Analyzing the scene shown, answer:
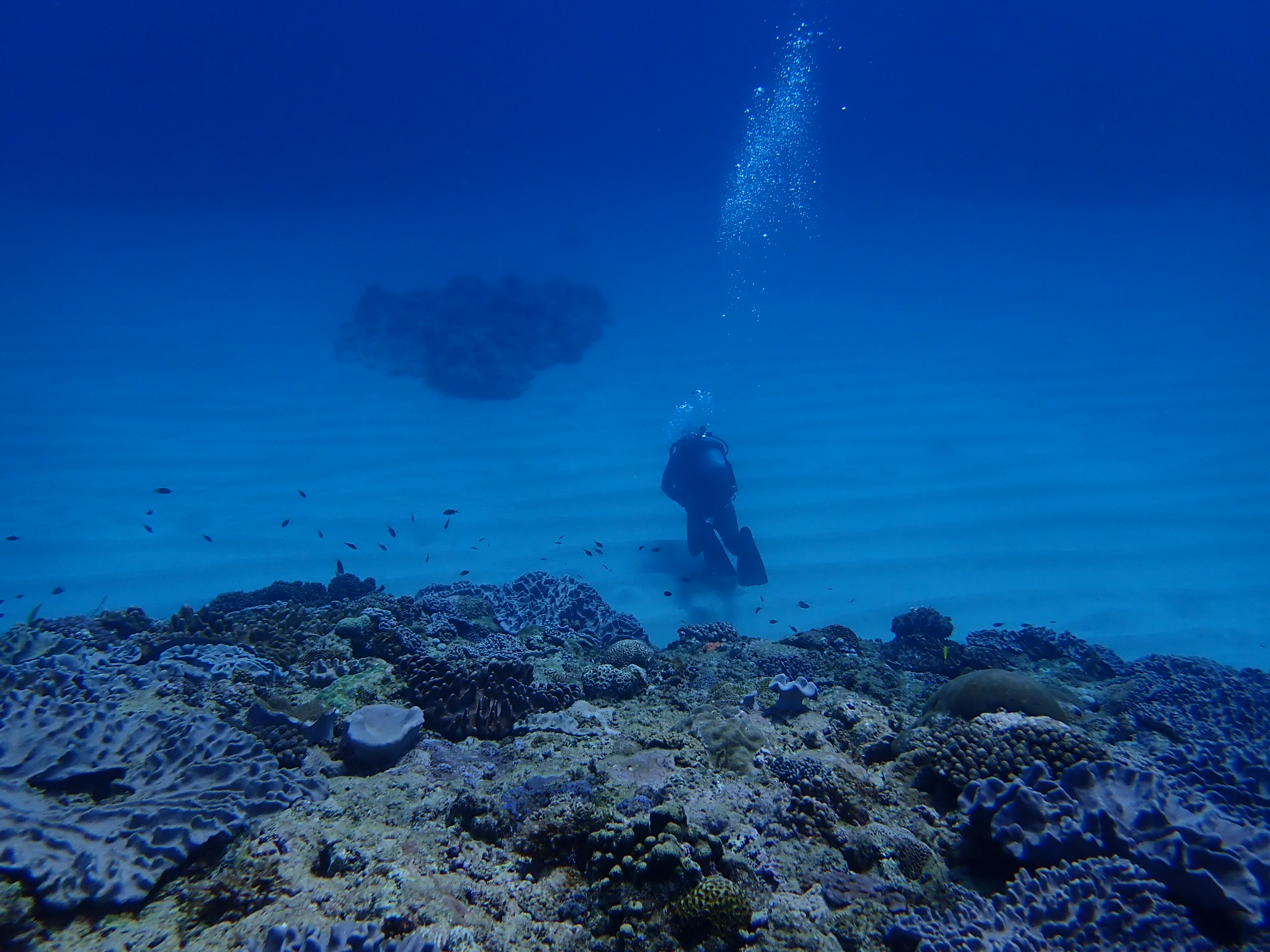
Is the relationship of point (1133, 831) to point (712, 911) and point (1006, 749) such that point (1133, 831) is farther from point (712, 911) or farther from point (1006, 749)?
point (712, 911)

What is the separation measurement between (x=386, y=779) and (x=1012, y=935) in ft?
11.7

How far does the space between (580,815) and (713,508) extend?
40.3 ft

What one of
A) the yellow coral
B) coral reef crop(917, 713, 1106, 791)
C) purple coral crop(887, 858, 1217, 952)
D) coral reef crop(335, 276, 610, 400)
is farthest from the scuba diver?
coral reef crop(335, 276, 610, 400)

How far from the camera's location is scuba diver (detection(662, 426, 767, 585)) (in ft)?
47.8

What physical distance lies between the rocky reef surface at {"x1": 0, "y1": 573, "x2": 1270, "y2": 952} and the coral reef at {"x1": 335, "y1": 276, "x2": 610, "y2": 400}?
27.2 m

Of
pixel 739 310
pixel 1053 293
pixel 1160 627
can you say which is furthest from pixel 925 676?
pixel 1053 293

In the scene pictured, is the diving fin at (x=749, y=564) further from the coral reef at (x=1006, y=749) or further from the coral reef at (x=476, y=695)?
the coral reef at (x=1006, y=749)

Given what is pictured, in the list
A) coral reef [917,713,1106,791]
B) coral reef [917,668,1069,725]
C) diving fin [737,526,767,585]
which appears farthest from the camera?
diving fin [737,526,767,585]

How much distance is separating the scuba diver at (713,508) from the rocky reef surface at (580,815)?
890cm

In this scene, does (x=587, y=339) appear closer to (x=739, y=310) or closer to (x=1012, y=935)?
(x=739, y=310)

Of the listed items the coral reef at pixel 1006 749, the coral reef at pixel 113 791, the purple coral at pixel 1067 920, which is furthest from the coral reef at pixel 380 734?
the coral reef at pixel 1006 749

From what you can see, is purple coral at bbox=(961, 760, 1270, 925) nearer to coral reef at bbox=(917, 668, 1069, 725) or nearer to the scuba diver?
coral reef at bbox=(917, 668, 1069, 725)

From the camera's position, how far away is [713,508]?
15078 millimetres

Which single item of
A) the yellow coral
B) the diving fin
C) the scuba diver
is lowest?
the yellow coral
